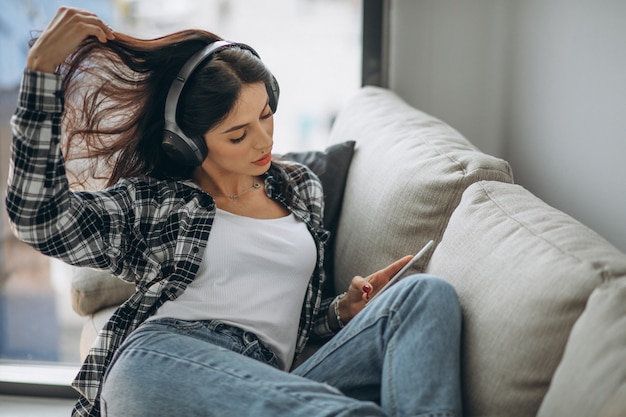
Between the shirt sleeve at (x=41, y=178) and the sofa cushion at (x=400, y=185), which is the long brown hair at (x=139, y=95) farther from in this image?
the sofa cushion at (x=400, y=185)

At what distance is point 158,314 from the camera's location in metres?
1.30

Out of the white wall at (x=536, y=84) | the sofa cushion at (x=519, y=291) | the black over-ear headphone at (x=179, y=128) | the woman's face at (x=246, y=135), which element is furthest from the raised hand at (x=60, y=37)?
the white wall at (x=536, y=84)

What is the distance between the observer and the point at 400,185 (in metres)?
1.41

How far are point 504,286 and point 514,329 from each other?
0.07 m

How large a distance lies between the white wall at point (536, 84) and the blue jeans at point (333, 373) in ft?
1.82

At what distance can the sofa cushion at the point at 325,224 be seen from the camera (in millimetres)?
1643

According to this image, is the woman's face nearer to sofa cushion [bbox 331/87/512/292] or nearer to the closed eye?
the closed eye

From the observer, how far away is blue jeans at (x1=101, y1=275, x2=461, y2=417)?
980mm

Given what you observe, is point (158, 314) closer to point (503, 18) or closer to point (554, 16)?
point (554, 16)

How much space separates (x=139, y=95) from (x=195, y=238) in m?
0.31

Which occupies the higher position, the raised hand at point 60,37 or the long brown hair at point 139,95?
the raised hand at point 60,37

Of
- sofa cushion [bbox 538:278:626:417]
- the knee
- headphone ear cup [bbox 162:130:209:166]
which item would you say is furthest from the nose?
sofa cushion [bbox 538:278:626:417]

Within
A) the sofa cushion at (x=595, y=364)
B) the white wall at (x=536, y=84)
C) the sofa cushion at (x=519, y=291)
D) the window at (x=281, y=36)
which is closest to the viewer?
the sofa cushion at (x=595, y=364)

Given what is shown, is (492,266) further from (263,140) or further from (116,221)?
(116,221)
